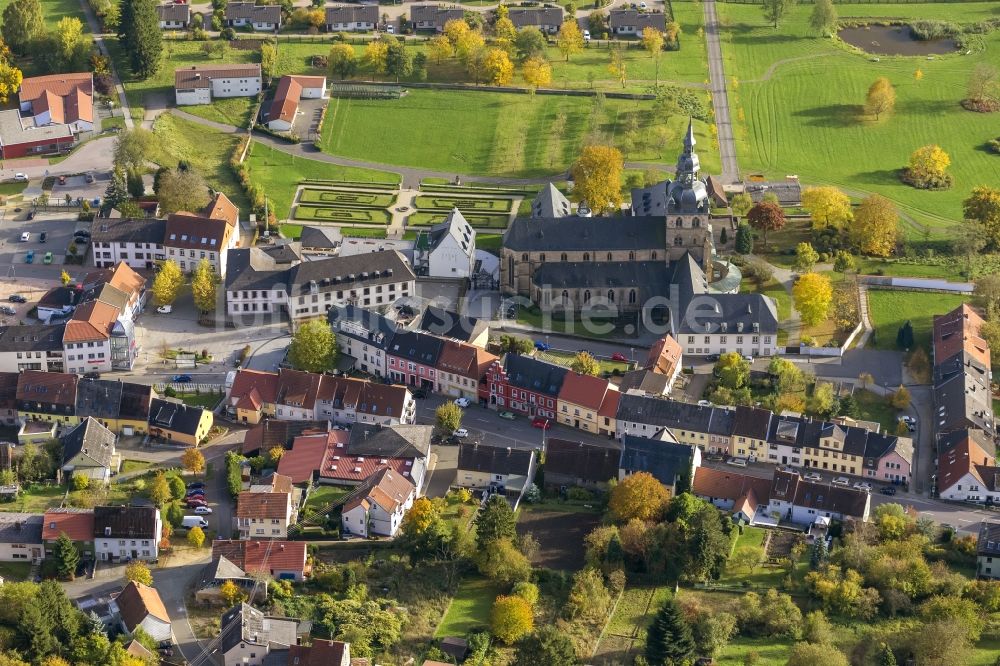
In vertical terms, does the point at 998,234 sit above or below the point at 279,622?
above

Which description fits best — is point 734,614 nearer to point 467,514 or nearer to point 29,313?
point 467,514

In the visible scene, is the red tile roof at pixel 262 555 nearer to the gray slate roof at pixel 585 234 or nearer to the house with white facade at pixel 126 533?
the house with white facade at pixel 126 533

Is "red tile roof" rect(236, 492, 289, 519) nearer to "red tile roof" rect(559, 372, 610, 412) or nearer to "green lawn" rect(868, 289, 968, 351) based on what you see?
"red tile roof" rect(559, 372, 610, 412)

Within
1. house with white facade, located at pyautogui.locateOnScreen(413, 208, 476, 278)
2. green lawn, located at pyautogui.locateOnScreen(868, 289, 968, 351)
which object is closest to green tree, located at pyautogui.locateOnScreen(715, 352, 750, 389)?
green lawn, located at pyautogui.locateOnScreen(868, 289, 968, 351)

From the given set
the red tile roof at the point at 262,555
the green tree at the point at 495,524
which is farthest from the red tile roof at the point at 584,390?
the red tile roof at the point at 262,555

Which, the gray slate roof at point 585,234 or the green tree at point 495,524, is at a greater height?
the gray slate roof at point 585,234

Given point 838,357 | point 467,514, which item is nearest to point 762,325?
point 838,357
